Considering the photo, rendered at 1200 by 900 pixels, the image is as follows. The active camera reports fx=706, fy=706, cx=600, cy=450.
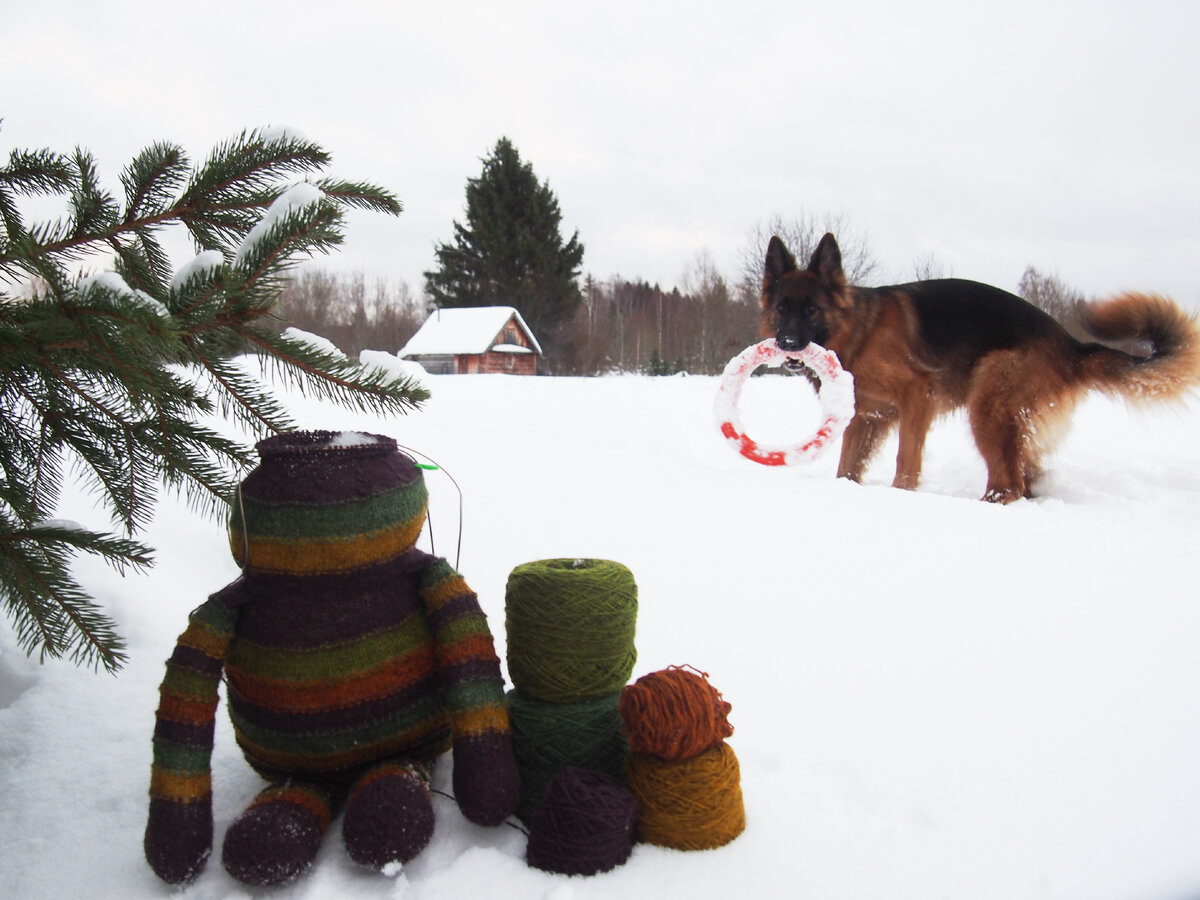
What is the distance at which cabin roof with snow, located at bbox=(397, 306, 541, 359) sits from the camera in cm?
2330

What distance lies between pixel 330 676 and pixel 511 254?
Result: 3101 centimetres

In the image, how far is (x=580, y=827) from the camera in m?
1.25

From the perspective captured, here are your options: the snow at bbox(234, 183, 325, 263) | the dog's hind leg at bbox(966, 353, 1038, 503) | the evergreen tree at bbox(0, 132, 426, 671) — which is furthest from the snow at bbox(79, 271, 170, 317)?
the dog's hind leg at bbox(966, 353, 1038, 503)

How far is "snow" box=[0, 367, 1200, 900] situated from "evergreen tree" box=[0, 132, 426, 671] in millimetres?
502

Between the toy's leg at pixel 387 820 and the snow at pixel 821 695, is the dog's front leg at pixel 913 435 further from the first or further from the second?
the toy's leg at pixel 387 820

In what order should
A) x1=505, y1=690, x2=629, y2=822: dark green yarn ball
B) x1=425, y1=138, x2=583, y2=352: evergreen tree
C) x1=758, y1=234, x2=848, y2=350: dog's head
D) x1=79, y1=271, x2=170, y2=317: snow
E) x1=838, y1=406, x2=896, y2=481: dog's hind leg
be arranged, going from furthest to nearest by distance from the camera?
1. x1=425, y1=138, x2=583, y2=352: evergreen tree
2. x1=838, y1=406, x2=896, y2=481: dog's hind leg
3. x1=758, y1=234, x2=848, y2=350: dog's head
4. x1=505, y1=690, x2=629, y2=822: dark green yarn ball
5. x1=79, y1=271, x2=170, y2=317: snow

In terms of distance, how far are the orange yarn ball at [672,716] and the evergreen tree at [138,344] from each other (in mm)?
704

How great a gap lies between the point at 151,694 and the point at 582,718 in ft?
4.13

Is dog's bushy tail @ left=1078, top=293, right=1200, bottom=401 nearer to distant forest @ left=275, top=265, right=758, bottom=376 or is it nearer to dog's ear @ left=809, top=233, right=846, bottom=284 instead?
dog's ear @ left=809, top=233, right=846, bottom=284

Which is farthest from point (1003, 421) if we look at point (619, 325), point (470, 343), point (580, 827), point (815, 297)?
point (619, 325)

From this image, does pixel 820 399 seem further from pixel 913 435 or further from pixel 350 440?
pixel 350 440

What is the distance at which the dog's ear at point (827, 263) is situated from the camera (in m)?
4.77

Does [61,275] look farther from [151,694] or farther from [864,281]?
[864,281]

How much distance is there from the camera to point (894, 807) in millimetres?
1482
